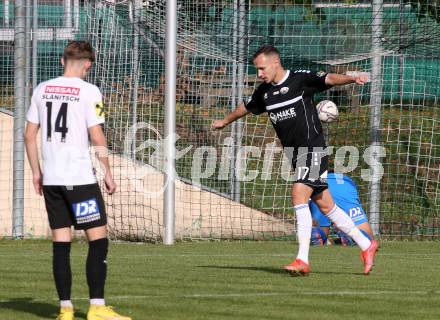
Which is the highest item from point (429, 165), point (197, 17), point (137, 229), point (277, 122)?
point (197, 17)

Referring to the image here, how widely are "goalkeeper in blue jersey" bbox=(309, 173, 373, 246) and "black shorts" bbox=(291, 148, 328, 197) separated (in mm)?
3980

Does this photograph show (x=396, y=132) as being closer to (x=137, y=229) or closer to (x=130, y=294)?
(x=137, y=229)

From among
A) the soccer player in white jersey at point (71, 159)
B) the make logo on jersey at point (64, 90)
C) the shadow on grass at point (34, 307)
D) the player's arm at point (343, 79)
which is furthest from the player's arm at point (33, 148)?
the player's arm at point (343, 79)

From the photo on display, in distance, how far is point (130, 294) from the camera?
7484mm

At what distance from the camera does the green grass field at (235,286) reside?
21.6ft

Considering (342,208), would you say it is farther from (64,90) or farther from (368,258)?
(64,90)

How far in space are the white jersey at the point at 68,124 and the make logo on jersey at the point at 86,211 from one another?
0.13 m

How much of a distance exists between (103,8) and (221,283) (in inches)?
292

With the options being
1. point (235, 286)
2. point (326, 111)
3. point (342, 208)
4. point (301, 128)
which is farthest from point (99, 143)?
point (342, 208)

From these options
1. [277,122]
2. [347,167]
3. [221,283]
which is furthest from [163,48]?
[221,283]

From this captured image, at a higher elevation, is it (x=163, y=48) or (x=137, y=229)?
(x=163, y=48)

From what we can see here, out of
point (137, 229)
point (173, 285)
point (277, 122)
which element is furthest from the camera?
point (137, 229)

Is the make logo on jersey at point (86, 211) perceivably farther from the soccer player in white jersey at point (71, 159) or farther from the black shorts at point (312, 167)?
the black shorts at point (312, 167)

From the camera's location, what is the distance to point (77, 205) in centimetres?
627
